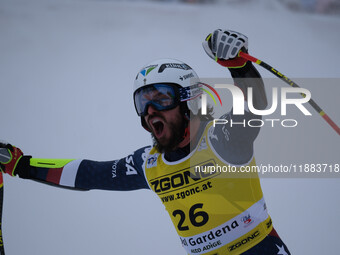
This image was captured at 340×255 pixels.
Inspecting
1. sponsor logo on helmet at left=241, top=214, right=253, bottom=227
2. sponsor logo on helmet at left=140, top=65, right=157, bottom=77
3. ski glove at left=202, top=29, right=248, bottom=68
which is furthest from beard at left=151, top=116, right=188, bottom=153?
sponsor logo on helmet at left=241, top=214, right=253, bottom=227

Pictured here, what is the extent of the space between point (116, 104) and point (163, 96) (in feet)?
11.8

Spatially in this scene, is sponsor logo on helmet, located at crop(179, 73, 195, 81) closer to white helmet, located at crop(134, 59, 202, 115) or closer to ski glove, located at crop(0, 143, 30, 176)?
white helmet, located at crop(134, 59, 202, 115)

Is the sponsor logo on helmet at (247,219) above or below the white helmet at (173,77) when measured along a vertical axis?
below

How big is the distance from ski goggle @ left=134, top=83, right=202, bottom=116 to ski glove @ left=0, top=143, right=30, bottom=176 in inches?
43.0

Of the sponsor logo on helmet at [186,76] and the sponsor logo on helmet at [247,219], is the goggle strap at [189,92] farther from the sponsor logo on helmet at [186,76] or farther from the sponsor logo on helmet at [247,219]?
the sponsor logo on helmet at [247,219]

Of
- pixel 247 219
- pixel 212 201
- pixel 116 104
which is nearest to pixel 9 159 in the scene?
pixel 212 201

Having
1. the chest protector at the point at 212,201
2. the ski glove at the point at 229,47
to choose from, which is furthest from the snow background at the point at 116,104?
the ski glove at the point at 229,47

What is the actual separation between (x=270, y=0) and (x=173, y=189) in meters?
6.40

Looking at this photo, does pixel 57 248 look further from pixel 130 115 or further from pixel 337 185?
pixel 337 185

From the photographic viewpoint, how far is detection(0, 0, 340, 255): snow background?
465cm

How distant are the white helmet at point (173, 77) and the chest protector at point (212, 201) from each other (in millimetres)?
203

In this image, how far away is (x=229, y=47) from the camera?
8.48 feet

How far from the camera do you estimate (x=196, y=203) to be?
2803mm

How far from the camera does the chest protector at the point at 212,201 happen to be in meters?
2.77
